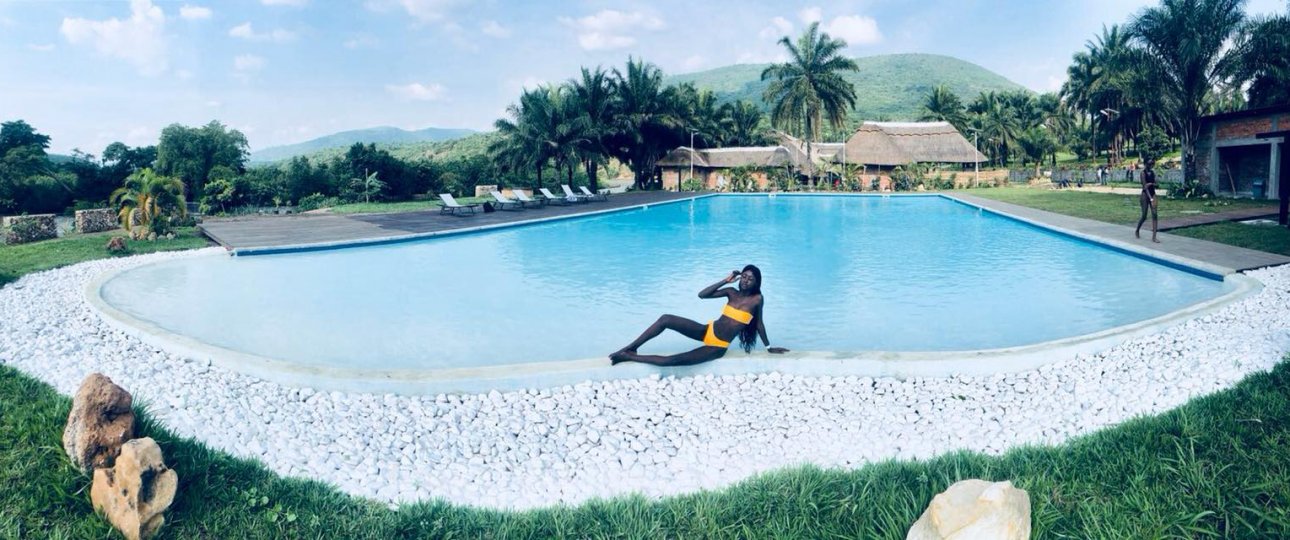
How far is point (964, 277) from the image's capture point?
1034cm

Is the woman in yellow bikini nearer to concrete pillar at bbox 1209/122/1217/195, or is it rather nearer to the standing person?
the standing person

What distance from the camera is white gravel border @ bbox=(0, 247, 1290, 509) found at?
13.0 ft

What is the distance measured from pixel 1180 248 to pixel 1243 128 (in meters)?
13.2

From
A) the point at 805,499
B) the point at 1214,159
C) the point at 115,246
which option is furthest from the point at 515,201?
the point at 1214,159

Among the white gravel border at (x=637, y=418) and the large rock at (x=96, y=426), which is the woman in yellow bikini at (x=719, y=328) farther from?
the large rock at (x=96, y=426)

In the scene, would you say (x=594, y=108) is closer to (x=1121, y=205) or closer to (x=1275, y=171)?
(x=1121, y=205)

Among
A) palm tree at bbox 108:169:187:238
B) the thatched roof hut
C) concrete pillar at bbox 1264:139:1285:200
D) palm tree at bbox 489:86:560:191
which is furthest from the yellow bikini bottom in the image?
the thatched roof hut

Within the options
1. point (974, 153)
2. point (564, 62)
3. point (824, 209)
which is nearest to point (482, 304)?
point (824, 209)

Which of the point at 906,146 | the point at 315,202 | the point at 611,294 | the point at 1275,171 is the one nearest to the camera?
the point at 611,294

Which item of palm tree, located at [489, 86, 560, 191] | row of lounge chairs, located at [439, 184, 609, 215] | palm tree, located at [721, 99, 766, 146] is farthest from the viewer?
palm tree, located at [721, 99, 766, 146]

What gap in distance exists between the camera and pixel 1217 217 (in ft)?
47.3

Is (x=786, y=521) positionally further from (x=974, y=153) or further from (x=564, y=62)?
(x=974, y=153)

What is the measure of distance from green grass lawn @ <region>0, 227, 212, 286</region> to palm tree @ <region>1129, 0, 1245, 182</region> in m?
25.5

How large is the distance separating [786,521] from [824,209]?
22111 mm
